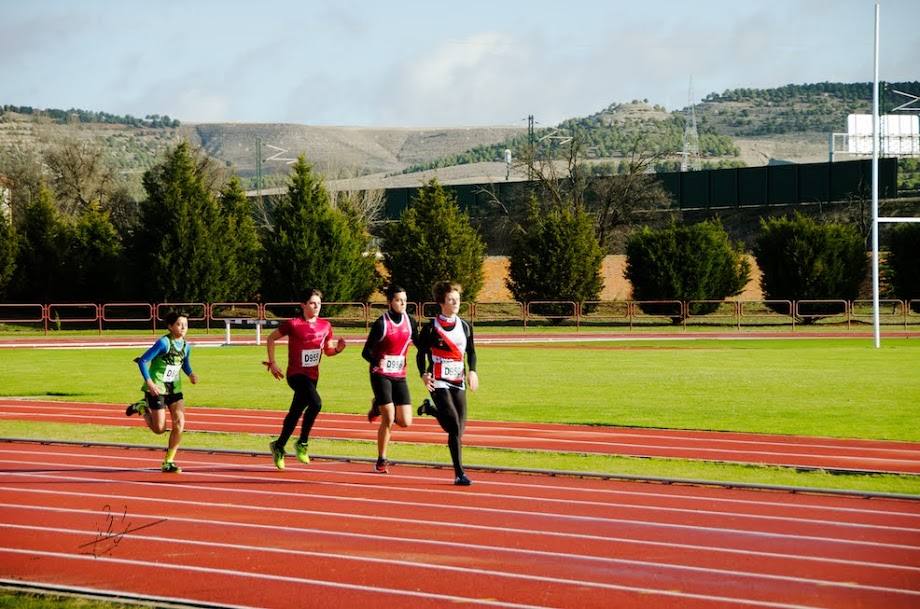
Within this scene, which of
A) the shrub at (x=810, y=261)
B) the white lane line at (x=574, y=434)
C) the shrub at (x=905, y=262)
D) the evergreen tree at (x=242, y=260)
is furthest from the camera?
the evergreen tree at (x=242, y=260)

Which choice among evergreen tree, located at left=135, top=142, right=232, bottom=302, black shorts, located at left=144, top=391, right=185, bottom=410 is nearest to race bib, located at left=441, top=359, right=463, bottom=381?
black shorts, located at left=144, top=391, right=185, bottom=410

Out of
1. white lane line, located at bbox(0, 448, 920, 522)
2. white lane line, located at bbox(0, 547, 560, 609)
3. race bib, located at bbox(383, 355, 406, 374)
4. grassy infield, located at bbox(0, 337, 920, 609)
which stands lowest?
grassy infield, located at bbox(0, 337, 920, 609)

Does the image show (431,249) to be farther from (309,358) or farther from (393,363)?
(393,363)

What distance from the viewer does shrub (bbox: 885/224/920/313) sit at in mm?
55156

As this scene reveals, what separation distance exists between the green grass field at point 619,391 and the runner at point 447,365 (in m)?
1.99

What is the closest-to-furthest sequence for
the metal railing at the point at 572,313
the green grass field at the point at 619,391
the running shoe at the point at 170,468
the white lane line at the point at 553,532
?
the white lane line at the point at 553,532
the running shoe at the point at 170,468
the green grass field at the point at 619,391
the metal railing at the point at 572,313

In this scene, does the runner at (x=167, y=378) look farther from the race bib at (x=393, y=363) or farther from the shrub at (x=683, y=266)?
the shrub at (x=683, y=266)

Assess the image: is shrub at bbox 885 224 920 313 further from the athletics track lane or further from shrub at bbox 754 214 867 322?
the athletics track lane

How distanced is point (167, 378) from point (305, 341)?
1.49 metres

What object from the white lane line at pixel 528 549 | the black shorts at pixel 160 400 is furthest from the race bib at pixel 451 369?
the black shorts at pixel 160 400

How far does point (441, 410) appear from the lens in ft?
39.1

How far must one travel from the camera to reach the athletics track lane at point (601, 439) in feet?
47.1

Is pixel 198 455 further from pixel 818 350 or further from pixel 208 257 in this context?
pixel 208 257

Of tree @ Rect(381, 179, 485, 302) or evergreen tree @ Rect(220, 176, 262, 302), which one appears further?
tree @ Rect(381, 179, 485, 302)
